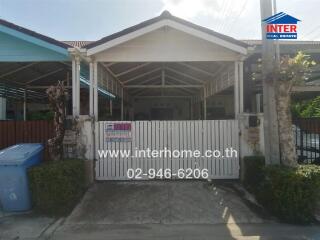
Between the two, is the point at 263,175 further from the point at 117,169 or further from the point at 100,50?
the point at 100,50

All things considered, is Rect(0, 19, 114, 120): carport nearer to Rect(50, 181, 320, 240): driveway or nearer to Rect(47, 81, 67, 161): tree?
Rect(47, 81, 67, 161): tree

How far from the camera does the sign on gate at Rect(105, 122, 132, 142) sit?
8.18 meters

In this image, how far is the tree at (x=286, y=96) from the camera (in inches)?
254

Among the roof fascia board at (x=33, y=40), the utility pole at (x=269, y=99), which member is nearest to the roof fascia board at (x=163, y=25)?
the roof fascia board at (x=33, y=40)

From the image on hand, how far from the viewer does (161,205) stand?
6703mm

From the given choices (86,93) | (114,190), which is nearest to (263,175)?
(114,190)

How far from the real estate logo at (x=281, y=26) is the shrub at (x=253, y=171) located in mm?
2752

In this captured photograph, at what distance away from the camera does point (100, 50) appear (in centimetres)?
788

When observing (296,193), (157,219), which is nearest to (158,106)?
(157,219)

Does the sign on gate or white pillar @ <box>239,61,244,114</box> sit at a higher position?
white pillar @ <box>239,61,244,114</box>

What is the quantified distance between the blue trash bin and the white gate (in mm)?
2067

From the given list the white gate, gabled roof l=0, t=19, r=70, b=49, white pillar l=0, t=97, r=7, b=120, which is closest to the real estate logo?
the white gate

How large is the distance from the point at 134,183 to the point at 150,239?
112 inches

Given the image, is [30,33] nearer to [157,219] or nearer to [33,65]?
[33,65]
